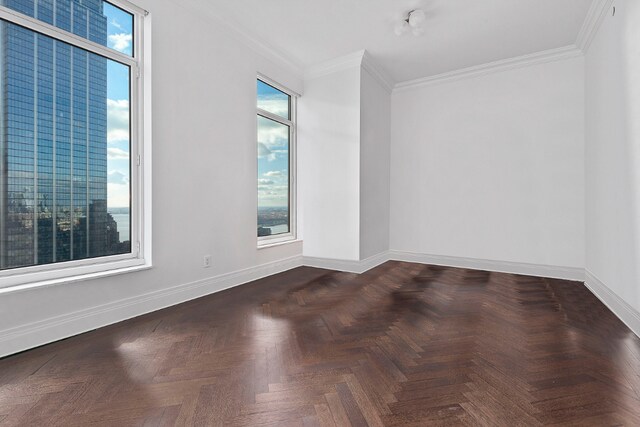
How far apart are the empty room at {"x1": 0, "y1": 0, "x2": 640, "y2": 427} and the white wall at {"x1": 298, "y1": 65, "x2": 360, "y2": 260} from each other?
0.03 metres

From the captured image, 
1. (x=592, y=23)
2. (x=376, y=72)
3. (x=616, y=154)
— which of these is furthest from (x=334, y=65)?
A: (x=616, y=154)

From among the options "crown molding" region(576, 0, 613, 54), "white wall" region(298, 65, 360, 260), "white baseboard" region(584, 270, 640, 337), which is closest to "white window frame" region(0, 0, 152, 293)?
"white wall" region(298, 65, 360, 260)

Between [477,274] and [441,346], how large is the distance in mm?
2406

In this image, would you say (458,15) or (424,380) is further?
(458,15)

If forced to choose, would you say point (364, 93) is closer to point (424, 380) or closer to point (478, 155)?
point (478, 155)

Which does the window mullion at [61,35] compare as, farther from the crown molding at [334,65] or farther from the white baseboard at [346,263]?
the white baseboard at [346,263]

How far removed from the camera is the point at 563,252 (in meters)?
3.92

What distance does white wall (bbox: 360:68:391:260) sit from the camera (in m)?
4.29

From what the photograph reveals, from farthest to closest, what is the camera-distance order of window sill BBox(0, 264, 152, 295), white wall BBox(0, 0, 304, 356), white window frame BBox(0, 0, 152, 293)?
white window frame BBox(0, 0, 152, 293)
white wall BBox(0, 0, 304, 356)
window sill BBox(0, 264, 152, 295)

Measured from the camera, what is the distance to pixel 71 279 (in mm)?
2195

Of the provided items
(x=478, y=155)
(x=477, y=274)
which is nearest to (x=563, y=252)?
(x=477, y=274)

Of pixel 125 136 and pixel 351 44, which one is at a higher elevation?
pixel 351 44

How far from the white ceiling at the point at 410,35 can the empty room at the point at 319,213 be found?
0.10 ft

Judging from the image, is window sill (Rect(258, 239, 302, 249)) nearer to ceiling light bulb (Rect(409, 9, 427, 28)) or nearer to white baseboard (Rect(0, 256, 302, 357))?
white baseboard (Rect(0, 256, 302, 357))
